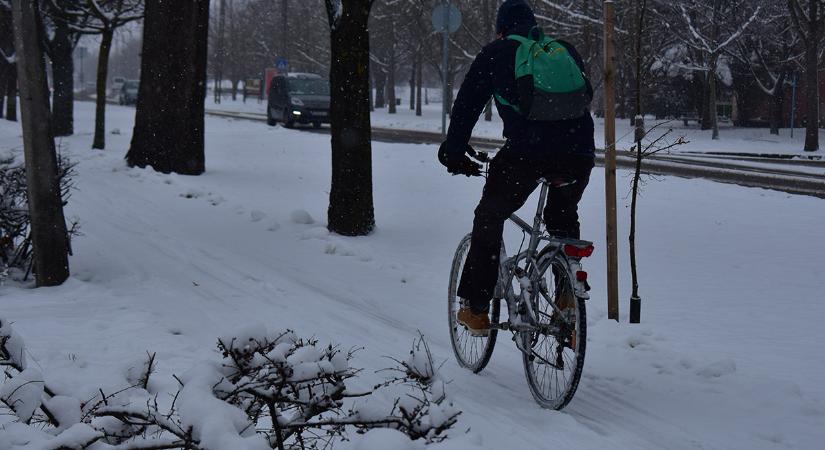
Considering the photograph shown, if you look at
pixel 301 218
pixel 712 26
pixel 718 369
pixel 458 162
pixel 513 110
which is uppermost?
pixel 712 26

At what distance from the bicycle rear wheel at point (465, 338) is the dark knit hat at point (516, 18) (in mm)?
1184

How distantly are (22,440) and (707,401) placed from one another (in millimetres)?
3460

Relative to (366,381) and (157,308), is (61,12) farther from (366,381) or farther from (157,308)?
(366,381)

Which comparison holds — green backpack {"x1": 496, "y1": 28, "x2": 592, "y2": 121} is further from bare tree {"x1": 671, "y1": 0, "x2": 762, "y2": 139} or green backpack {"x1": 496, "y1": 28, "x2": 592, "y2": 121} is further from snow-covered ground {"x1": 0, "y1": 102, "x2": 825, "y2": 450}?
bare tree {"x1": 671, "y1": 0, "x2": 762, "y2": 139}

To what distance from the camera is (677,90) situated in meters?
38.5

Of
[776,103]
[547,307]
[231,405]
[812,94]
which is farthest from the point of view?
[776,103]

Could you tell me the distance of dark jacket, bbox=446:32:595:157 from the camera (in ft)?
12.7

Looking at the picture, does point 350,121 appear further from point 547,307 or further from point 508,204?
point 547,307

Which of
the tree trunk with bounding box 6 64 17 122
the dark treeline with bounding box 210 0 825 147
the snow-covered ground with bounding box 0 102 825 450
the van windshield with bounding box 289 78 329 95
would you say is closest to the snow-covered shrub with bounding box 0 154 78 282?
the snow-covered ground with bounding box 0 102 825 450

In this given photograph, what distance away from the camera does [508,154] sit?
395 cm

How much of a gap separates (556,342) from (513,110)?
1.10 meters

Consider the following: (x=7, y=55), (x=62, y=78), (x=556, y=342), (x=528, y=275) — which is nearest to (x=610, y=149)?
(x=528, y=275)

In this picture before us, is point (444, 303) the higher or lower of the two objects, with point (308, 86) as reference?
lower

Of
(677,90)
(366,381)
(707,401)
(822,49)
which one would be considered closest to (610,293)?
(707,401)
